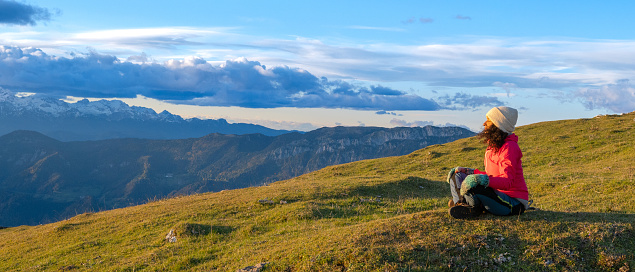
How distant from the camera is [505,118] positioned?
11.2 metres

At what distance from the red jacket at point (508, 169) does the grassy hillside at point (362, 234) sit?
912 mm

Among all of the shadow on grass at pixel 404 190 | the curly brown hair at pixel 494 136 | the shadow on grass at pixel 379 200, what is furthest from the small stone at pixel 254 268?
the shadow on grass at pixel 404 190

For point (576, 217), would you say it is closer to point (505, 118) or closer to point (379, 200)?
point (505, 118)

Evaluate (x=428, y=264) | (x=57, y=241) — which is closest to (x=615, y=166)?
Result: (x=428, y=264)

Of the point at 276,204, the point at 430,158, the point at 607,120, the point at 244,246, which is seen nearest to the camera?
the point at 244,246

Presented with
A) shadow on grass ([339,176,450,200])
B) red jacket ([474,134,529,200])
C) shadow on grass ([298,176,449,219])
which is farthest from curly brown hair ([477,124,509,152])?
shadow on grass ([339,176,450,200])

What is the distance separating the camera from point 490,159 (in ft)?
38.5

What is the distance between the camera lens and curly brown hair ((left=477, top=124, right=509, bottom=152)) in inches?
440

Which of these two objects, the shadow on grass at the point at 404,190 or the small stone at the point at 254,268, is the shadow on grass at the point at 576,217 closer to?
the small stone at the point at 254,268

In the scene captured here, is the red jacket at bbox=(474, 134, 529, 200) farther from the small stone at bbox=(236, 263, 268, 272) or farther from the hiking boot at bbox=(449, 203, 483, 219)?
the small stone at bbox=(236, 263, 268, 272)

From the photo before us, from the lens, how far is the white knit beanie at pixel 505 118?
11109mm

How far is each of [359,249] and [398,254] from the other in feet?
3.38

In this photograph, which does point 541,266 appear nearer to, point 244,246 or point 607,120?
point 244,246

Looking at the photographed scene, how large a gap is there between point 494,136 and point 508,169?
0.97 meters
